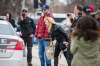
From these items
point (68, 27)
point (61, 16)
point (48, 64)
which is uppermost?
point (68, 27)

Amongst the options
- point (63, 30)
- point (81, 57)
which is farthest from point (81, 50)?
point (63, 30)

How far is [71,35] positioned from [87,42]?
51 centimetres

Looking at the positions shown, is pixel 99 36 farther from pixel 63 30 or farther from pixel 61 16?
pixel 61 16

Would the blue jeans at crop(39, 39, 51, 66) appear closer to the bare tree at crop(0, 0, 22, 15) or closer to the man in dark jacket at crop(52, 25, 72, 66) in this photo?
the man in dark jacket at crop(52, 25, 72, 66)

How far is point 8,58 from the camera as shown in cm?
1048

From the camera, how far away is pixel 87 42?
6.99 metres

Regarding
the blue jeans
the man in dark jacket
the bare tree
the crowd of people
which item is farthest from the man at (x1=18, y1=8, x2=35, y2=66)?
the bare tree

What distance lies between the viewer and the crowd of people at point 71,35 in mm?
6992

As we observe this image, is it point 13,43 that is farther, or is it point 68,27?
point 68,27

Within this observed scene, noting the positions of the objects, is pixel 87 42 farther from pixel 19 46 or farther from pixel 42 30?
pixel 42 30

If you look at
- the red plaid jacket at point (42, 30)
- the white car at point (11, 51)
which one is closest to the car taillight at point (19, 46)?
the white car at point (11, 51)

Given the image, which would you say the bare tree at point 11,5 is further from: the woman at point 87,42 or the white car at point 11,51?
the woman at point 87,42

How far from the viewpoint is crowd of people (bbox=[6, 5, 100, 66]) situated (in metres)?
6.99

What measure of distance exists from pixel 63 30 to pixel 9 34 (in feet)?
7.50
